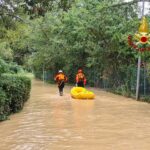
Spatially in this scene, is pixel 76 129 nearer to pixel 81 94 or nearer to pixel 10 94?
pixel 10 94

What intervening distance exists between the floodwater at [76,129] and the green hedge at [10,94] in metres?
0.38

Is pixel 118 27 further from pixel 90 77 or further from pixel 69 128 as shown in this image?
pixel 69 128

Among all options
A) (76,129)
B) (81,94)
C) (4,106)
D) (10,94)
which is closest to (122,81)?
(81,94)

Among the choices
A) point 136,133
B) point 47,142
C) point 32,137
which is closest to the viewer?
point 47,142

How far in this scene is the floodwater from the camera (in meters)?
12.8

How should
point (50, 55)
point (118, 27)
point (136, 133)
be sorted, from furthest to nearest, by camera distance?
point (50, 55), point (118, 27), point (136, 133)

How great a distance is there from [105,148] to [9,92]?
24.4 ft

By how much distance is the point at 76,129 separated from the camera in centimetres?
1552

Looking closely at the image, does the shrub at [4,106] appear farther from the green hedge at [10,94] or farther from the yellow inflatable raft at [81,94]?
the yellow inflatable raft at [81,94]

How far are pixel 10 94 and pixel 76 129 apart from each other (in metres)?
4.35

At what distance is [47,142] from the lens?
13.1 m

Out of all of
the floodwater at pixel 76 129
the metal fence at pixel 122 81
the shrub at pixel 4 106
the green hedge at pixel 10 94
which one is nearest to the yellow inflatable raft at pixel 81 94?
the metal fence at pixel 122 81

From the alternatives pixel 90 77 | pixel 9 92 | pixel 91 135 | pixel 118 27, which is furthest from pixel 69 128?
pixel 90 77

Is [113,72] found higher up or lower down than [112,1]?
lower down
